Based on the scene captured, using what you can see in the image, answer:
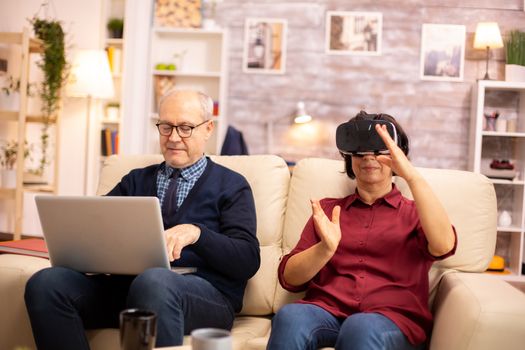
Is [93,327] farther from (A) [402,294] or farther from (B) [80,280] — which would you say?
(A) [402,294]

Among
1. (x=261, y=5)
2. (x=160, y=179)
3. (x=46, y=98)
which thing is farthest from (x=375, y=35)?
(x=160, y=179)

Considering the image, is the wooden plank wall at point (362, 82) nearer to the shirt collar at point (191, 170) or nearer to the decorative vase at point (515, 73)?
the decorative vase at point (515, 73)

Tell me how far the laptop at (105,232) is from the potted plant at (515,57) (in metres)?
4.17

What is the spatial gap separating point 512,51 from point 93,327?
175 inches

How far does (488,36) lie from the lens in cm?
527

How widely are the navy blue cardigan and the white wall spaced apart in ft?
10.5

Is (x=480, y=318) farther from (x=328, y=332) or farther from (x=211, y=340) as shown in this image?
(x=211, y=340)

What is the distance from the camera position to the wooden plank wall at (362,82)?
5523 mm

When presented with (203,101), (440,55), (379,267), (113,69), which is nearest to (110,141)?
(113,69)

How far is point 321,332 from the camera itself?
73.1 inches

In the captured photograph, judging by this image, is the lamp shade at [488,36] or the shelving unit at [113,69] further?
the shelving unit at [113,69]

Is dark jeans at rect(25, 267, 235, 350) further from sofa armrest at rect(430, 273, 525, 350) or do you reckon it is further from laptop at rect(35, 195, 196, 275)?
sofa armrest at rect(430, 273, 525, 350)

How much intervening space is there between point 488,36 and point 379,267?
381 centimetres

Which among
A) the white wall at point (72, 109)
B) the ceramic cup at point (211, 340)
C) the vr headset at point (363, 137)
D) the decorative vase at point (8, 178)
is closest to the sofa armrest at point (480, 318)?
the vr headset at point (363, 137)
